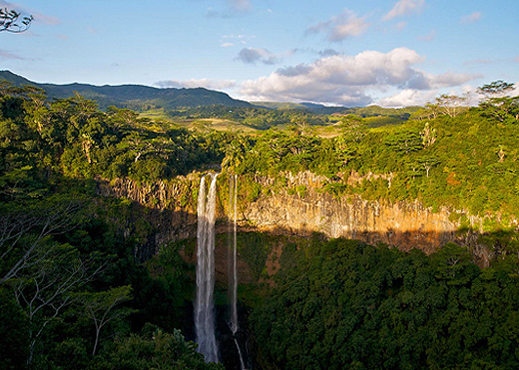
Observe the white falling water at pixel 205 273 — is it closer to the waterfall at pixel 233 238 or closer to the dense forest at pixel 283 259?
the dense forest at pixel 283 259

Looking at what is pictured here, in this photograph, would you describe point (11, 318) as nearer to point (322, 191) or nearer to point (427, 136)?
point (322, 191)

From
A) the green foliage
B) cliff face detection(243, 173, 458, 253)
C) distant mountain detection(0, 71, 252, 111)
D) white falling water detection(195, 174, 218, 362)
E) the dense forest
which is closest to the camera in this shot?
the dense forest

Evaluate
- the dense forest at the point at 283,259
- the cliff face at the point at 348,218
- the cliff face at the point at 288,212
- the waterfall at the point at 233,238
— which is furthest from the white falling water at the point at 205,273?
the cliff face at the point at 348,218

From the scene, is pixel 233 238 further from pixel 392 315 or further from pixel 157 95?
pixel 157 95

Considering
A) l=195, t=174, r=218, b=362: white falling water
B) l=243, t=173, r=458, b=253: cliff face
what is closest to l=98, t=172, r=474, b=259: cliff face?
l=243, t=173, r=458, b=253: cliff face

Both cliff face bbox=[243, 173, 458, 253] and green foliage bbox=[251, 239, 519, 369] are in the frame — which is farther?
cliff face bbox=[243, 173, 458, 253]

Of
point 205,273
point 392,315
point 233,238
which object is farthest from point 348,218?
point 205,273

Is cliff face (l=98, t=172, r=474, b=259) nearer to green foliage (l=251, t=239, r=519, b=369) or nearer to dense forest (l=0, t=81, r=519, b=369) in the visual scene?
dense forest (l=0, t=81, r=519, b=369)
